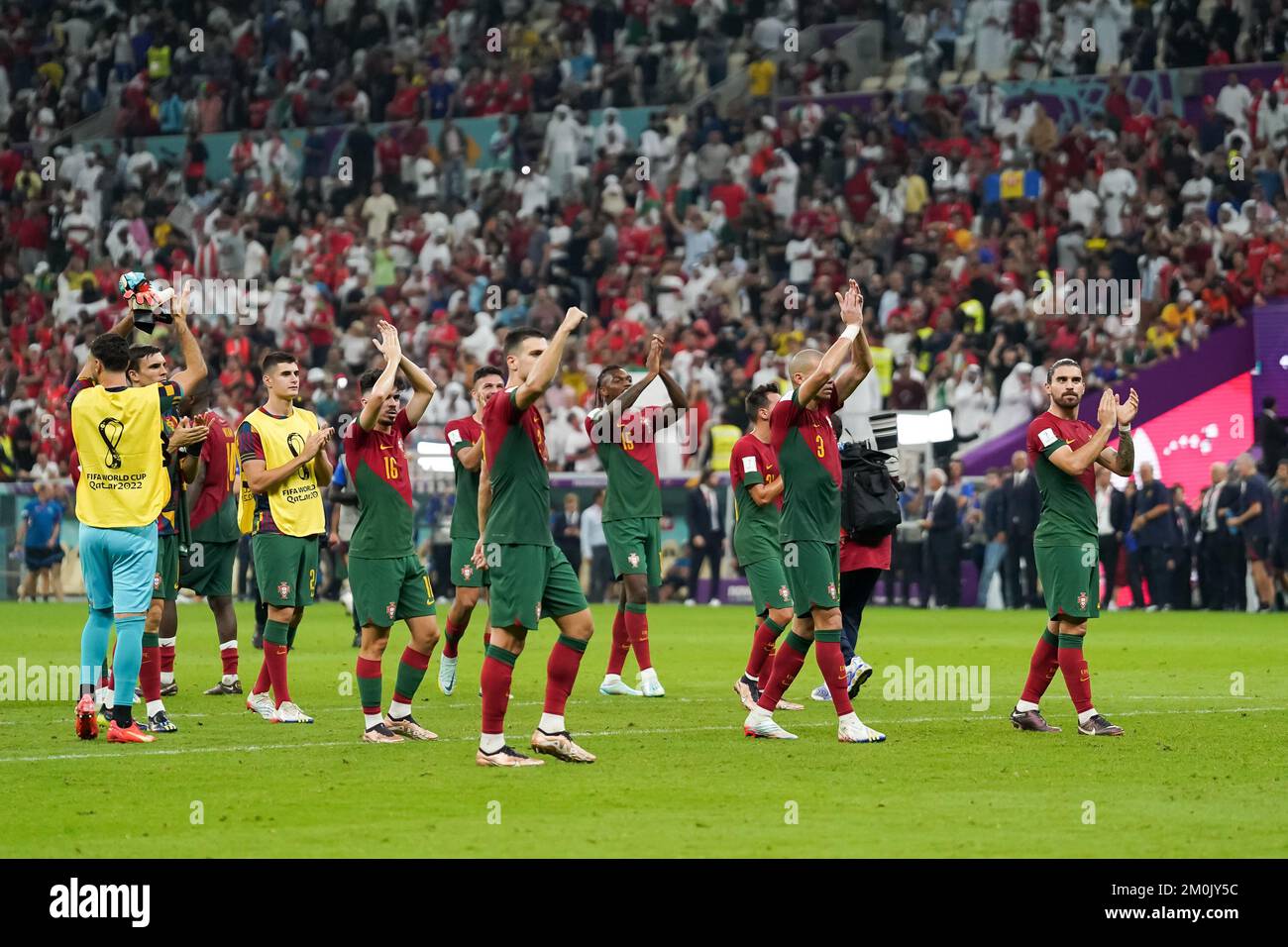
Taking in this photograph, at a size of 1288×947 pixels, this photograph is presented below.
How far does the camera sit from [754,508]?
14.7 m

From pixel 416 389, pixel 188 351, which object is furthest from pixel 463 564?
pixel 188 351

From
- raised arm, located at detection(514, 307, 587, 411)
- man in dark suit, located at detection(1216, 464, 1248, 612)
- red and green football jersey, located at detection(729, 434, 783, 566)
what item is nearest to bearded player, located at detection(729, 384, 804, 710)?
red and green football jersey, located at detection(729, 434, 783, 566)

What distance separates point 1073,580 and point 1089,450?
0.83 m

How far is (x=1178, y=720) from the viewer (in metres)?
13.3

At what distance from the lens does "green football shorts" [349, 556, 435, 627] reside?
39.9 feet

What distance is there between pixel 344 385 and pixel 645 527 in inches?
642

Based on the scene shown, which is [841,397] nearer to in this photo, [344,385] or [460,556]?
[460,556]

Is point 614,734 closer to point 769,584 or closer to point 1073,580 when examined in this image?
point 769,584

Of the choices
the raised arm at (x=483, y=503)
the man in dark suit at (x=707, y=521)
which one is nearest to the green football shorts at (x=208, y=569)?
the raised arm at (x=483, y=503)

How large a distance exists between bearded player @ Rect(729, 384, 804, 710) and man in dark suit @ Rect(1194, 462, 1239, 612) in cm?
1291

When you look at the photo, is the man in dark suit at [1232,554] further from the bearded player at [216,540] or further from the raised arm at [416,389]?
the raised arm at [416,389]

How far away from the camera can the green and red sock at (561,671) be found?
1107cm

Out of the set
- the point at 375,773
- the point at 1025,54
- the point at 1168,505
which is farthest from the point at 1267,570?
the point at 375,773

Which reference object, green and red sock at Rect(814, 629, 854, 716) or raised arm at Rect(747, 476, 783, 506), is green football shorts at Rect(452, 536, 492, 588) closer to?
raised arm at Rect(747, 476, 783, 506)
